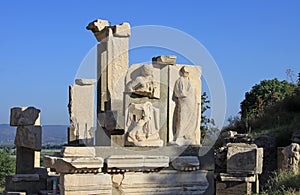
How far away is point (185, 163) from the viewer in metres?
7.33

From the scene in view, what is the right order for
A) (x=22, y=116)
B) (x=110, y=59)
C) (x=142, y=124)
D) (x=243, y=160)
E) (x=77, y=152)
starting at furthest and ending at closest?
(x=22, y=116) < (x=110, y=59) < (x=142, y=124) < (x=243, y=160) < (x=77, y=152)

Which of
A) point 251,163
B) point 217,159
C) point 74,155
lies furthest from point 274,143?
point 74,155

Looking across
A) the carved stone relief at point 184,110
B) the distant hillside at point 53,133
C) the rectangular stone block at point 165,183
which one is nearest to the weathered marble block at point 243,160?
the rectangular stone block at point 165,183

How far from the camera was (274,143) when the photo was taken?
16.3 m

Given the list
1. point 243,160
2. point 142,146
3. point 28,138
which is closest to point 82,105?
point 28,138

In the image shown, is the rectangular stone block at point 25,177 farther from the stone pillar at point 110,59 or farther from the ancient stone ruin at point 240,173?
the ancient stone ruin at point 240,173

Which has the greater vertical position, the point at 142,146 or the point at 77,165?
the point at 142,146

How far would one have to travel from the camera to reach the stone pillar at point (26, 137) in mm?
12375

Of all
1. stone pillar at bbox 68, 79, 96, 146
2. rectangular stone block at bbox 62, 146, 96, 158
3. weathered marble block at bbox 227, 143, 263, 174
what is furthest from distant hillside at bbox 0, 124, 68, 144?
rectangular stone block at bbox 62, 146, 96, 158

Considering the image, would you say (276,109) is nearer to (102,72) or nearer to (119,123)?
(102,72)

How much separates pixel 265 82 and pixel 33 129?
22075mm

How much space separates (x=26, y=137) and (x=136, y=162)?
6.04 meters

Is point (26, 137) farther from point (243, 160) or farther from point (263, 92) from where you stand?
point (263, 92)

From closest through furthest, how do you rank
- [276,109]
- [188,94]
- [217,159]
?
[188,94]
[217,159]
[276,109]
